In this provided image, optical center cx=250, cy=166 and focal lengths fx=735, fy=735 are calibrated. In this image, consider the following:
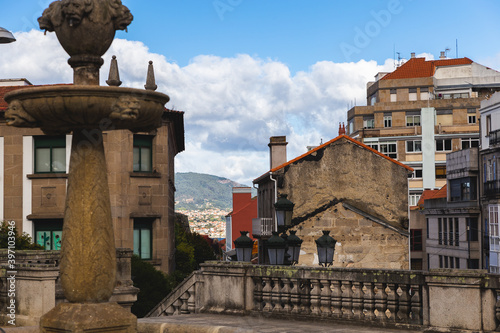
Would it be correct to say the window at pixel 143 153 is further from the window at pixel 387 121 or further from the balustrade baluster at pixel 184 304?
the window at pixel 387 121

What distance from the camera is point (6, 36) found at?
47.4 feet

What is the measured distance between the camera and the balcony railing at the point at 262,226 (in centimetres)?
4016

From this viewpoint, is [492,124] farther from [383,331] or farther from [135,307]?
[383,331]

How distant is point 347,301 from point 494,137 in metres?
48.3

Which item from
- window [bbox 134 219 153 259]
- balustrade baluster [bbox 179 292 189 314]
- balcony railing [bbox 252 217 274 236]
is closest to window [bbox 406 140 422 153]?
balcony railing [bbox 252 217 274 236]

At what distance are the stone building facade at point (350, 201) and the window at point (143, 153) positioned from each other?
6.29 m

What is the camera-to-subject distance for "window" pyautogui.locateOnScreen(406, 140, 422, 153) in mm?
88125

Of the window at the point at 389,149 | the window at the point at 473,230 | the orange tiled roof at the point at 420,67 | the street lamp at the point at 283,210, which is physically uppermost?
the orange tiled roof at the point at 420,67

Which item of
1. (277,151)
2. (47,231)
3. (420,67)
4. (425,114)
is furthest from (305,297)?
(420,67)

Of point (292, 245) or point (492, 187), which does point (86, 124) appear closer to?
point (292, 245)

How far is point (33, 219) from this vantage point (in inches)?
1447

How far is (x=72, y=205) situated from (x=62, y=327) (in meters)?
1.34

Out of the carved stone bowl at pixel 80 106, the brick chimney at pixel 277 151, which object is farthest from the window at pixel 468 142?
the carved stone bowl at pixel 80 106

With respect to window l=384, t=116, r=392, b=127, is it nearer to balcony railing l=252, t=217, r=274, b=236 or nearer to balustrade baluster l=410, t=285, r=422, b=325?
balcony railing l=252, t=217, r=274, b=236
